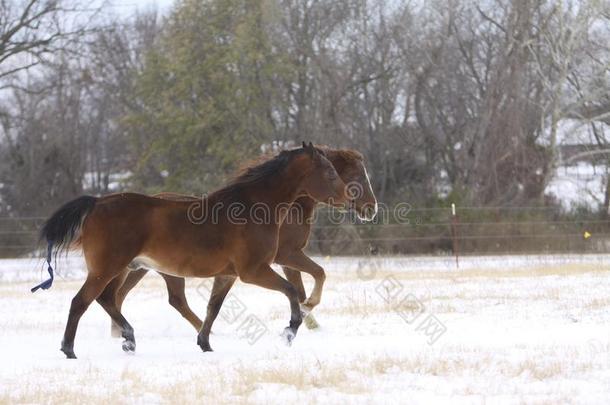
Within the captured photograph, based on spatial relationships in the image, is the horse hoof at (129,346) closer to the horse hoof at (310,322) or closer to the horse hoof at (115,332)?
the horse hoof at (115,332)

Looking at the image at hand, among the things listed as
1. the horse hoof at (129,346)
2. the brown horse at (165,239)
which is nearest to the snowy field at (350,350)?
the horse hoof at (129,346)

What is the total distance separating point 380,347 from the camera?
7.84 meters

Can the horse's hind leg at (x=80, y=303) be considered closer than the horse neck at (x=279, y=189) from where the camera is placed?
Yes

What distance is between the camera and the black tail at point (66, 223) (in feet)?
25.7

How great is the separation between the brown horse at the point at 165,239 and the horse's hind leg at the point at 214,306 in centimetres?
3

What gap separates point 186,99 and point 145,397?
87.0 feet

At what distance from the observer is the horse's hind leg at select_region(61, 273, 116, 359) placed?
7625mm

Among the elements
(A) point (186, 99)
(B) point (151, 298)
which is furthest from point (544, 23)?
(B) point (151, 298)

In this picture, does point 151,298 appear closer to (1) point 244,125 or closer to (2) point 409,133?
(1) point 244,125

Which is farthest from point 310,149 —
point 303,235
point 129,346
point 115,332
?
point 115,332

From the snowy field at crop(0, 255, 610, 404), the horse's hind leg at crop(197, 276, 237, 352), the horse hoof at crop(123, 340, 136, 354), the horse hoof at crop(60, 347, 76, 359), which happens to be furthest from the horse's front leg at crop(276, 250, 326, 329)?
the horse hoof at crop(60, 347, 76, 359)

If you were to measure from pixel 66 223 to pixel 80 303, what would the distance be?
2.39 ft

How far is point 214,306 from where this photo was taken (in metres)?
8.25

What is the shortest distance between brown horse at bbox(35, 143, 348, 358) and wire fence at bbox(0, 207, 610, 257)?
15.9 m
